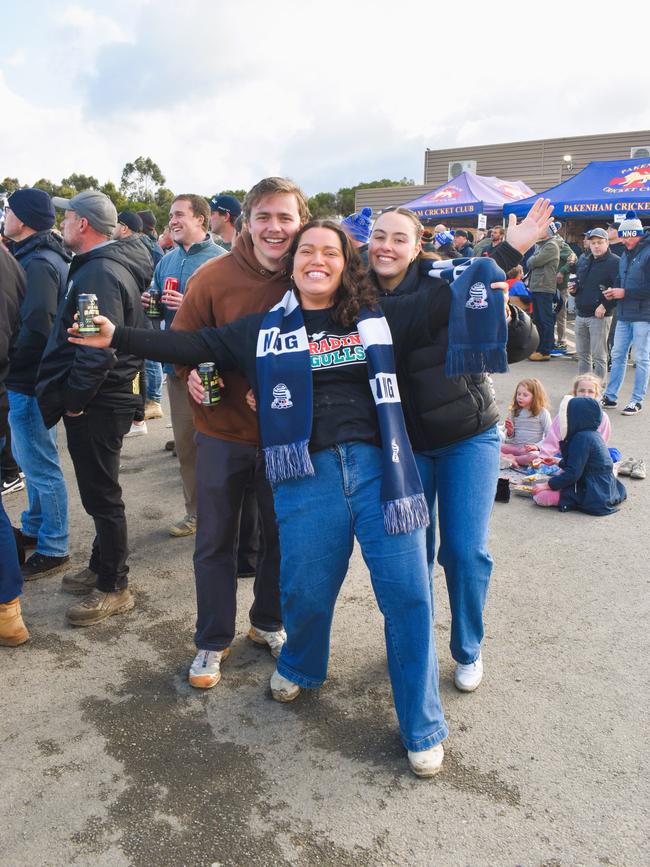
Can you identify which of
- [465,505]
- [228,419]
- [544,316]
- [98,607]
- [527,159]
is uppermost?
[527,159]

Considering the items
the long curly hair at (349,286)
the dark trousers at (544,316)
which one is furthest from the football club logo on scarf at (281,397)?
the dark trousers at (544,316)

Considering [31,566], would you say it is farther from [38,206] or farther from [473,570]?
[473,570]

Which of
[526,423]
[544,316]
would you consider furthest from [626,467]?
[544,316]

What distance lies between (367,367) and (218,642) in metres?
1.47

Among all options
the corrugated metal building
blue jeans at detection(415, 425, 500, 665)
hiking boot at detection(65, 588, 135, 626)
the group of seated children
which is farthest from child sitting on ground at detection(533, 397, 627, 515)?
the corrugated metal building

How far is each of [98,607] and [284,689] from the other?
1247mm

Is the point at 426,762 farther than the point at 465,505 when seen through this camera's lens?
No

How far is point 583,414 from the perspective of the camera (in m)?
5.25

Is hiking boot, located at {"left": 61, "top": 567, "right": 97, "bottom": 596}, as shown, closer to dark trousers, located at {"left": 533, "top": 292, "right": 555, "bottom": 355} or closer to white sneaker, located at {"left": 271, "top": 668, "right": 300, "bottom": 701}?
white sneaker, located at {"left": 271, "top": 668, "right": 300, "bottom": 701}

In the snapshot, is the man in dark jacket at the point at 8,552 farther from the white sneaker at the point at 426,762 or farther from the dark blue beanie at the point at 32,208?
the white sneaker at the point at 426,762

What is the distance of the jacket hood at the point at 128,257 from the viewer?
11.5ft

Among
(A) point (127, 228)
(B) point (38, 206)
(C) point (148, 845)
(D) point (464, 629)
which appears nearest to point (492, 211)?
(A) point (127, 228)

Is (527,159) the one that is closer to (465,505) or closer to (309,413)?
(465,505)

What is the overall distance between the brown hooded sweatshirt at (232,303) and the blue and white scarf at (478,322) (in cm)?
78
